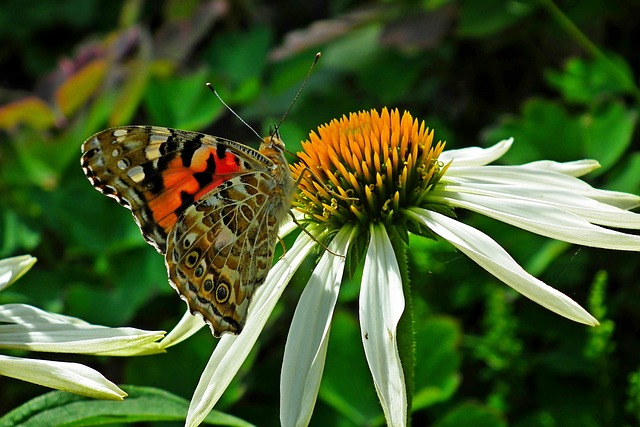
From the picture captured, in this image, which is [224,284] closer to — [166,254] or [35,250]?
[166,254]

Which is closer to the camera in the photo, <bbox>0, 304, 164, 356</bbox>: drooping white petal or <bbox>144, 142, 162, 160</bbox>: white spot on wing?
<bbox>0, 304, 164, 356</bbox>: drooping white petal

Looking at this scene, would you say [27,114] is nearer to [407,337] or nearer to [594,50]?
[594,50]

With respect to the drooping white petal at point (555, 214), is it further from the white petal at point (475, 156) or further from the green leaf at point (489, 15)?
the green leaf at point (489, 15)

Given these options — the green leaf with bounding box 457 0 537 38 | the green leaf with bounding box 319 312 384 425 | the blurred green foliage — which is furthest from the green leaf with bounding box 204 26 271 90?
the green leaf with bounding box 319 312 384 425

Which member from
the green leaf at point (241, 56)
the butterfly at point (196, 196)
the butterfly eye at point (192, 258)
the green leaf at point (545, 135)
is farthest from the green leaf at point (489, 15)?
the butterfly eye at point (192, 258)

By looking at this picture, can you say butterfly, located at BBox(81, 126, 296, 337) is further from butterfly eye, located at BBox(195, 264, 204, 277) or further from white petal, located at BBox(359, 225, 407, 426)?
white petal, located at BBox(359, 225, 407, 426)

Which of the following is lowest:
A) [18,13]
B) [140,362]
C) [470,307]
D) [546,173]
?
[470,307]

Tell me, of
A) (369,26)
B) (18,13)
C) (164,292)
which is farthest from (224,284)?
(18,13)
